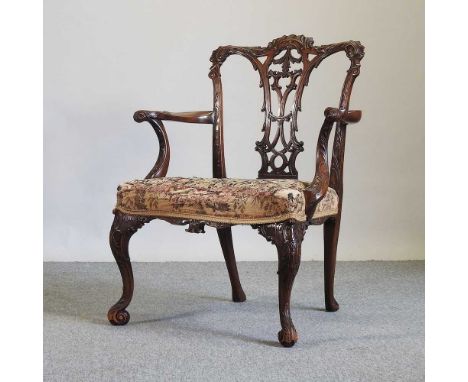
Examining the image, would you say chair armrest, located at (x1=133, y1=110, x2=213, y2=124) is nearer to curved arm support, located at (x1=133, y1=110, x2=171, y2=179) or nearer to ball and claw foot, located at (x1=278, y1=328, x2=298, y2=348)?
curved arm support, located at (x1=133, y1=110, x2=171, y2=179)

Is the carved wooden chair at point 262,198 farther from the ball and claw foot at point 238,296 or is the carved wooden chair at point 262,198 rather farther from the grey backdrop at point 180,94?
the grey backdrop at point 180,94

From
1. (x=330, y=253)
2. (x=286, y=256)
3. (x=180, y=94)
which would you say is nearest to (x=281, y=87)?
(x=330, y=253)

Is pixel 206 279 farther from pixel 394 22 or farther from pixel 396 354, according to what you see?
pixel 394 22

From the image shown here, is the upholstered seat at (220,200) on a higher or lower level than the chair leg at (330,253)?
higher

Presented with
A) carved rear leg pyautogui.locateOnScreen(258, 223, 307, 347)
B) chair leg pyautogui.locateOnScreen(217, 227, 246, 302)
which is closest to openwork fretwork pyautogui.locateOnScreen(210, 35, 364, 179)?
chair leg pyautogui.locateOnScreen(217, 227, 246, 302)

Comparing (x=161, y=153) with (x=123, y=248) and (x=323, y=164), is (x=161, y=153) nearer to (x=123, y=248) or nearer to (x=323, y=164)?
(x=123, y=248)

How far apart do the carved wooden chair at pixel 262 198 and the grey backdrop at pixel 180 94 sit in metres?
1.12

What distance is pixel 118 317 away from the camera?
2.44 meters

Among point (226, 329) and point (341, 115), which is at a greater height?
point (341, 115)

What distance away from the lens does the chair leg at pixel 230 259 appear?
9.18 ft

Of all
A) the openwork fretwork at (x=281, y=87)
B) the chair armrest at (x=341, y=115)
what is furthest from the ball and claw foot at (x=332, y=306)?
the chair armrest at (x=341, y=115)

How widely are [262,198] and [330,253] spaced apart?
2.02 ft

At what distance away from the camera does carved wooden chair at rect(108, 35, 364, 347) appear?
2.10 m
